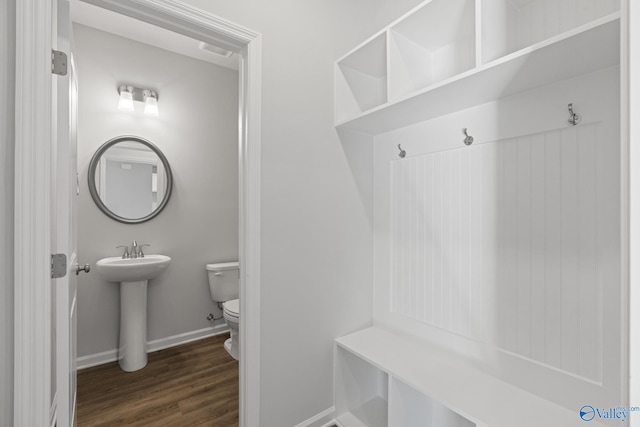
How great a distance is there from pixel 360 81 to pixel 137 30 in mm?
1969

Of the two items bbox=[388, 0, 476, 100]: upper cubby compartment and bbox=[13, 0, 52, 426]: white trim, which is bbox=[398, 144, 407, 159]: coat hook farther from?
bbox=[13, 0, 52, 426]: white trim

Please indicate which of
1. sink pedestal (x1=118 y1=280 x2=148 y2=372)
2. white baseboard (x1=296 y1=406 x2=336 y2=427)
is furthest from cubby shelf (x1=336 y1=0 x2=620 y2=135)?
sink pedestal (x1=118 y1=280 x2=148 y2=372)

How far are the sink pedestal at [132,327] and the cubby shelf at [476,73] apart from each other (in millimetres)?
2087

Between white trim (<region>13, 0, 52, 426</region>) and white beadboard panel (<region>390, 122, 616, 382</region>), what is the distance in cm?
156

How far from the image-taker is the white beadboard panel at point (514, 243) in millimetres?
1075

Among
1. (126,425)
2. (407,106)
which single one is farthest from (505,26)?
(126,425)

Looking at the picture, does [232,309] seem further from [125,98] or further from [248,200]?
[125,98]

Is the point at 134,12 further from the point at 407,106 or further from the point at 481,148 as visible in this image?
the point at 481,148

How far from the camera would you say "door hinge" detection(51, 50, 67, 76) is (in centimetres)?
100

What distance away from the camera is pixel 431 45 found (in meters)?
1.54

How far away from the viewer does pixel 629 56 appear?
60 centimetres

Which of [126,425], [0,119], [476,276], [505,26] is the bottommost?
[126,425]

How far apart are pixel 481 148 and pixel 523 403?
3.44 feet

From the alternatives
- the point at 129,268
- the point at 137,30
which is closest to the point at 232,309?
the point at 129,268
